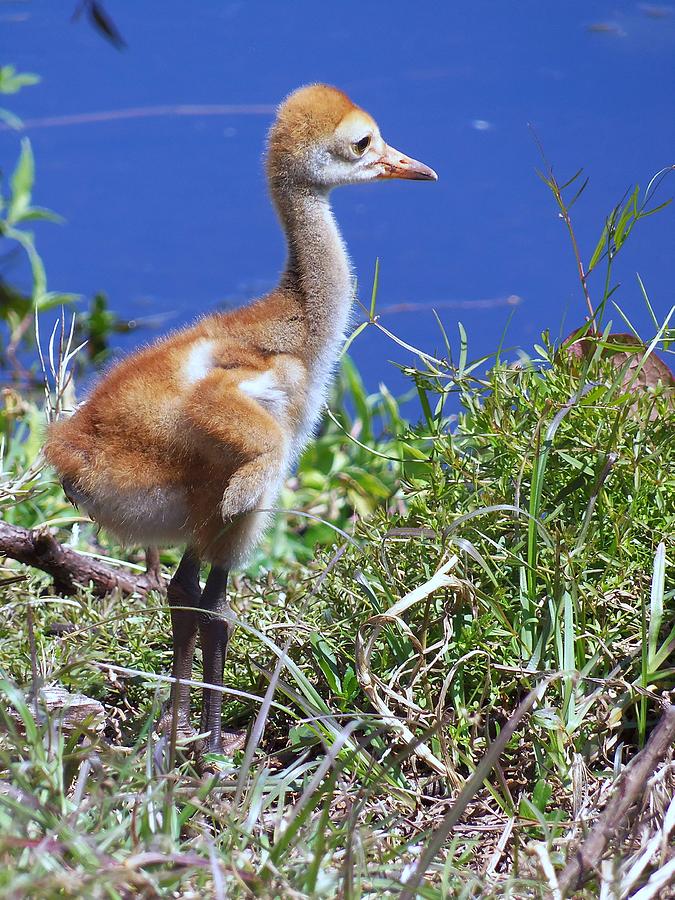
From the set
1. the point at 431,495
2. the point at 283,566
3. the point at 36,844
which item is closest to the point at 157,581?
the point at 283,566

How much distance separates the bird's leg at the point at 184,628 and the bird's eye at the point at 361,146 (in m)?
0.73

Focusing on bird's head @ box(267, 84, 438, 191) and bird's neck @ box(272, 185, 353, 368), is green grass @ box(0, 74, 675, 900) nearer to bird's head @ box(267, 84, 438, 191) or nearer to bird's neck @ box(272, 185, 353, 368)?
bird's neck @ box(272, 185, 353, 368)

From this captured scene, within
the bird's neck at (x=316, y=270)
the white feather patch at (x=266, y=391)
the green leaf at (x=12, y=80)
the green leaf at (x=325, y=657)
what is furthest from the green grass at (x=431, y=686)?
the green leaf at (x=12, y=80)

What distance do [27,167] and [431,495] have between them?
219cm

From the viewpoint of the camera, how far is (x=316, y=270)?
175 cm

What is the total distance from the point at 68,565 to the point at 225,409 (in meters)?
0.81

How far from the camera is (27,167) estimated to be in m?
3.42

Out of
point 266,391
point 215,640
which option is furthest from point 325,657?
point 266,391

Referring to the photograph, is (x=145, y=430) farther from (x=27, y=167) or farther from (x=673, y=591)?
(x=27, y=167)

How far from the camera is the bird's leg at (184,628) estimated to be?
174cm

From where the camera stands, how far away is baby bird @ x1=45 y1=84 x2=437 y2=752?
1568 mm

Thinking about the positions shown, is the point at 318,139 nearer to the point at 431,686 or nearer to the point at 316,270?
the point at 316,270

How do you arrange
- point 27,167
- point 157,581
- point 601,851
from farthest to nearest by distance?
point 27,167, point 157,581, point 601,851

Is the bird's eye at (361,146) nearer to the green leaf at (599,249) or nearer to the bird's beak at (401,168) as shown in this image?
the bird's beak at (401,168)
